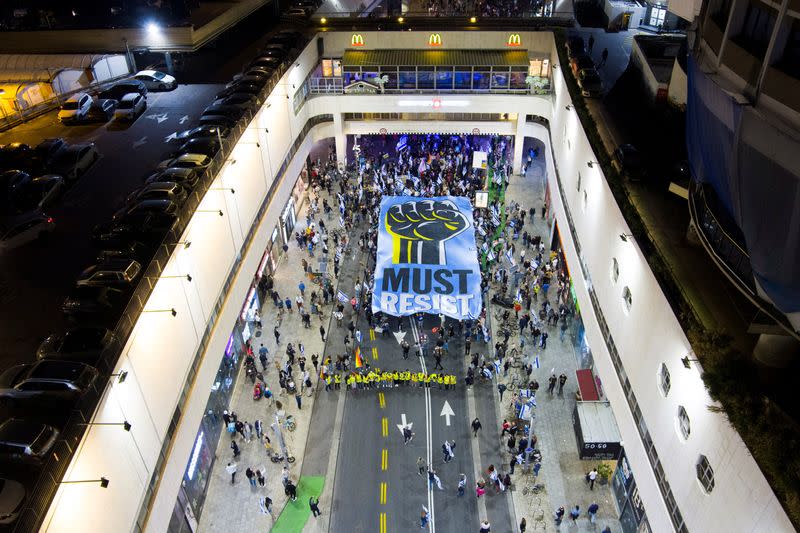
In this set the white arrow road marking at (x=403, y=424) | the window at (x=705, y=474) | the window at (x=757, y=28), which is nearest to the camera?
the window at (x=705, y=474)

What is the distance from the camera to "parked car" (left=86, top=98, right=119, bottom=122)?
25.2 m

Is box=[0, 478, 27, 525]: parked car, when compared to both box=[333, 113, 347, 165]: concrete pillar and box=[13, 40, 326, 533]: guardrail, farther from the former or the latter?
box=[333, 113, 347, 165]: concrete pillar

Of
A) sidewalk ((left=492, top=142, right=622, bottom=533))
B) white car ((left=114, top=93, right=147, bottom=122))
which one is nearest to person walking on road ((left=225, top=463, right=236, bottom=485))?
sidewalk ((left=492, top=142, right=622, bottom=533))

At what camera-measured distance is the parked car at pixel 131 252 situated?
15.6 m

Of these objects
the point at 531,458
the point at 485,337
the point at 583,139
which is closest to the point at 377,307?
the point at 485,337

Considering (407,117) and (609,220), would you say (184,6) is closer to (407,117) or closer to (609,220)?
(407,117)

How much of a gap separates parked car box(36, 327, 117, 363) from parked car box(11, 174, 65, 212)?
7.78 meters

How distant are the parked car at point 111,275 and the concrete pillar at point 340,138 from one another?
20917 mm

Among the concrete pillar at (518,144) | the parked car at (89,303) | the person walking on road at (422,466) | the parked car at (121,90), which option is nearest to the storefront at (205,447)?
the parked car at (89,303)

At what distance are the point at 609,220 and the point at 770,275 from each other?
6.83 m

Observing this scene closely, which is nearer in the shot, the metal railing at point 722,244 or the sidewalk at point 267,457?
the metal railing at point 722,244

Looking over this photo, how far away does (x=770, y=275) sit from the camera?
31.2 ft

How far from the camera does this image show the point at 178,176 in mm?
18953

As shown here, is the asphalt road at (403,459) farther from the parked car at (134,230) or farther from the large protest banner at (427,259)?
the parked car at (134,230)
